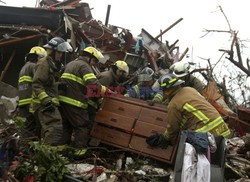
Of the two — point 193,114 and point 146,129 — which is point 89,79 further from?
point 193,114

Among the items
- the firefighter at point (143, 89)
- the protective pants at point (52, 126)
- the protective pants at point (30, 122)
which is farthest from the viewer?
the firefighter at point (143, 89)

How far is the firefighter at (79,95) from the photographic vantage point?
507 centimetres

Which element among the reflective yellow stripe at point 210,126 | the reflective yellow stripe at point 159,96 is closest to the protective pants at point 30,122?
the reflective yellow stripe at point 159,96

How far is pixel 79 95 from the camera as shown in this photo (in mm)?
5102

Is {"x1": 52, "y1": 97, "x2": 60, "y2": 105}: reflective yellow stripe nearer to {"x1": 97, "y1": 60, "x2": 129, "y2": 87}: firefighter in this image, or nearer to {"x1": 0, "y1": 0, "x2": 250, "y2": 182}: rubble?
{"x1": 0, "y1": 0, "x2": 250, "y2": 182}: rubble

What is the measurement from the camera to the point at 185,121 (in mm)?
4191

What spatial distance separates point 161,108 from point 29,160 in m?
2.09

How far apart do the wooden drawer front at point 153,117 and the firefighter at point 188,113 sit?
0.47m

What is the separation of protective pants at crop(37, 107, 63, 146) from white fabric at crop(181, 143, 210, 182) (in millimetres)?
2123

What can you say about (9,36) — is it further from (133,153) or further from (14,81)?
(133,153)

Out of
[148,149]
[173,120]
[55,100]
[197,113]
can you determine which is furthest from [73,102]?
[197,113]

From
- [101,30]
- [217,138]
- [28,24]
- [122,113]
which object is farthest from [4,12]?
[217,138]

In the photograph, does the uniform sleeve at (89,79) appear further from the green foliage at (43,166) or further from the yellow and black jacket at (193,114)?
the green foliage at (43,166)

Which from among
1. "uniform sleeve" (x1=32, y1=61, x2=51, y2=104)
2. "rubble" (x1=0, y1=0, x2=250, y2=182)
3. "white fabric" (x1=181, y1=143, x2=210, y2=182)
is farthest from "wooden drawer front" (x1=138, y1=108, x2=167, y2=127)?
"uniform sleeve" (x1=32, y1=61, x2=51, y2=104)
